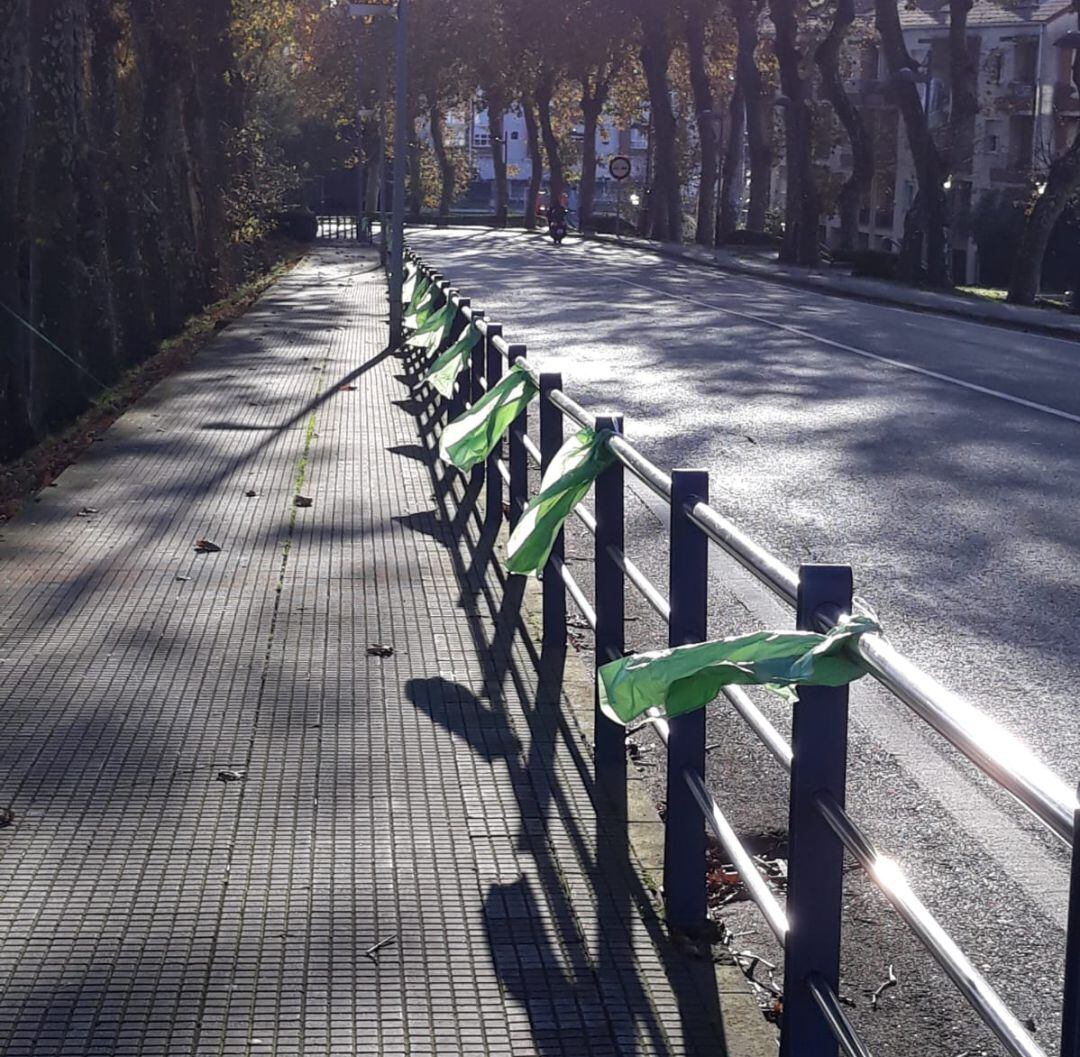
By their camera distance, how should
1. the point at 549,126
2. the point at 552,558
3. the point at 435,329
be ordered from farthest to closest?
the point at 549,126, the point at 435,329, the point at 552,558

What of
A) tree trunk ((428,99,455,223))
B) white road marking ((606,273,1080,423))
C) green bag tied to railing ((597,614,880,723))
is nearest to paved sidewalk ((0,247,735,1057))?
green bag tied to railing ((597,614,880,723))

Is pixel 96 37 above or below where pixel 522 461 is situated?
above

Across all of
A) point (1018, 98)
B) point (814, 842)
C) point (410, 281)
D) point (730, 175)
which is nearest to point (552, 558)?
point (814, 842)

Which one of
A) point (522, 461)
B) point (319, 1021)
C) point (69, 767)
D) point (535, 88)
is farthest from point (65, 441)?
point (535, 88)

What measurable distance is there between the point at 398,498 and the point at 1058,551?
12.5 ft

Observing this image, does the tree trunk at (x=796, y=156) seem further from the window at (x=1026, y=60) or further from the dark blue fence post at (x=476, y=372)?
the dark blue fence post at (x=476, y=372)

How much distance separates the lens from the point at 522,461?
9188 millimetres

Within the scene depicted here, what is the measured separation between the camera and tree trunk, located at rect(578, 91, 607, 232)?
8075 centimetres

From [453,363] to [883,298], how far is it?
23.5 m

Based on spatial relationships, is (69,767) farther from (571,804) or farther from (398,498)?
(398,498)

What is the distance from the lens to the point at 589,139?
8175 centimetres

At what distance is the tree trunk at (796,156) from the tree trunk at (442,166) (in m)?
42.4

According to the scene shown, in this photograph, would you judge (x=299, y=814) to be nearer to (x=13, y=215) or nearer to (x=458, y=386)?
(x=458, y=386)

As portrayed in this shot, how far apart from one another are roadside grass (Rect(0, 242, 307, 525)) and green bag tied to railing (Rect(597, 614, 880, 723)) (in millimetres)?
7385
